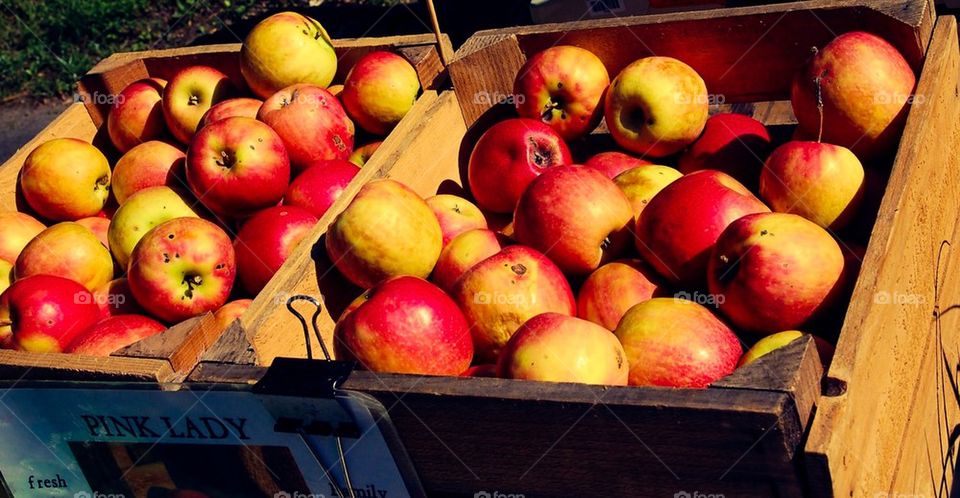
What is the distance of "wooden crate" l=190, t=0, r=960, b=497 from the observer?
4.96 ft

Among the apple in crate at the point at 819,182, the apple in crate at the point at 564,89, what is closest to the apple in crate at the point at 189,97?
the apple in crate at the point at 564,89

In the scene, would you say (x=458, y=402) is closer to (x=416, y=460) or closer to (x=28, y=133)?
(x=416, y=460)

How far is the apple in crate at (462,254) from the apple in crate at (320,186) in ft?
1.36

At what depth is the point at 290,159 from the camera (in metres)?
2.92

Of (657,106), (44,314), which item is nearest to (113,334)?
(44,314)

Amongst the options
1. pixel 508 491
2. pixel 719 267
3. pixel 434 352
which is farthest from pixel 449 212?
pixel 508 491

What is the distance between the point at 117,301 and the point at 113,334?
0.29 meters

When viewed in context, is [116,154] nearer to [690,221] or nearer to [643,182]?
[643,182]

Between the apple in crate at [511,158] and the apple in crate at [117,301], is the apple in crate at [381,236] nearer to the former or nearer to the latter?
the apple in crate at [511,158]

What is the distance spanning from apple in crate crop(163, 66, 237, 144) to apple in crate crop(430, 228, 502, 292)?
115cm

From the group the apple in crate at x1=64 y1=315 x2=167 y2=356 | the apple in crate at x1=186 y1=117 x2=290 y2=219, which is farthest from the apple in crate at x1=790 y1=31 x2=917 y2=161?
the apple in crate at x1=64 y1=315 x2=167 y2=356

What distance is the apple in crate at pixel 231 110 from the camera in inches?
119

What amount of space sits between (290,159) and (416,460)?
134 cm

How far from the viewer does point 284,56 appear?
10.3 ft
